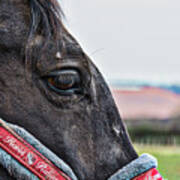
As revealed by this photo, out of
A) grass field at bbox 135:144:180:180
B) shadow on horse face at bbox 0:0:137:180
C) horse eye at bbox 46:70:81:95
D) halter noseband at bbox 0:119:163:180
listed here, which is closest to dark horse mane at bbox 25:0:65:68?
shadow on horse face at bbox 0:0:137:180

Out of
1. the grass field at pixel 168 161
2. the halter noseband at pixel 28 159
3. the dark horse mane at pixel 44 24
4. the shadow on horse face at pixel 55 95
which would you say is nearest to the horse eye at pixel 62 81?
the shadow on horse face at pixel 55 95

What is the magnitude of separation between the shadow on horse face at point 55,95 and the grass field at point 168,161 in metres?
8.89

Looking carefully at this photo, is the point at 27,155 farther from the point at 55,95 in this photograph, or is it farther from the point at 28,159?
the point at 55,95

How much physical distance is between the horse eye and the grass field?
9.03 metres

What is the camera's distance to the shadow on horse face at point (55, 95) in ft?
9.14

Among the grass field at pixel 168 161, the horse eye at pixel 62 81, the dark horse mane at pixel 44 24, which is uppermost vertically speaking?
the dark horse mane at pixel 44 24

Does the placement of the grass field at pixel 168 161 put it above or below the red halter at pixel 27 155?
below

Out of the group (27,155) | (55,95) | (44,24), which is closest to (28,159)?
(27,155)

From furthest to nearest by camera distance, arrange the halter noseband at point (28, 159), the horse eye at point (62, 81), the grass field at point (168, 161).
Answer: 1. the grass field at point (168, 161)
2. the horse eye at point (62, 81)
3. the halter noseband at point (28, 159)

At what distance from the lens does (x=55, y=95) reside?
2785 millimetres

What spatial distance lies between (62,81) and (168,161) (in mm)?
14878

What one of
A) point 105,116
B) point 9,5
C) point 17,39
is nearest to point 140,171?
point 105,116

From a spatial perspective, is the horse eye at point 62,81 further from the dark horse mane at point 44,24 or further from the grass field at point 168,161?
the grass field at point 168,161

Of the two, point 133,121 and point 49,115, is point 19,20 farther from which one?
point 133,121
